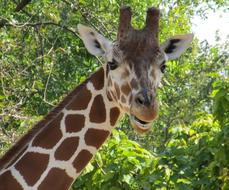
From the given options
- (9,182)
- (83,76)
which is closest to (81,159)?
(9,182)

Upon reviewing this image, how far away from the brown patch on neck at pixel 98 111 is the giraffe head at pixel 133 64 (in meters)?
0.11

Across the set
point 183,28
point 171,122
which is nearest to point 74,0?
point 183,28

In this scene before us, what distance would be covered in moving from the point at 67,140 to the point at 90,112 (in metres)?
0.27

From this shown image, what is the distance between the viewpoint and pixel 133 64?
458 centimetres

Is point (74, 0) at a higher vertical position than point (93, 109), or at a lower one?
higher

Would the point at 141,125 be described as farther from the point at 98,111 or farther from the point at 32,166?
the point at 32,166

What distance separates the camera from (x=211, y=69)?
2233cm

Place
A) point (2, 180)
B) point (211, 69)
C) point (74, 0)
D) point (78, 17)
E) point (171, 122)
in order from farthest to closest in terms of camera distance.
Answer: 1. point (211, 69)
2. point (171, 122)
3. point (78, 17)
4. point (74, 0)
5. point (2, 180)

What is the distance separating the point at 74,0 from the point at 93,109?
4.60 metres

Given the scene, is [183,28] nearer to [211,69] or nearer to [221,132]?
[221,132]

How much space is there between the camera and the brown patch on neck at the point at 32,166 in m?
4.75

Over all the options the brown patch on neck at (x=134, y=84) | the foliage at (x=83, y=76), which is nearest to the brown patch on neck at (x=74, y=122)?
the brown patch on neck at (x=134, y=84)

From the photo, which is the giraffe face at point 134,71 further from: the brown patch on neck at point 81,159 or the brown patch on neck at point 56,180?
the brown patch on neck at point 56,180

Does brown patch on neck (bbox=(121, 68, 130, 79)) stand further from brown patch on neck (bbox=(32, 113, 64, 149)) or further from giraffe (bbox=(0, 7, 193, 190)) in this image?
brown patch on neck (bbox=(32, 113, 64, 149))
